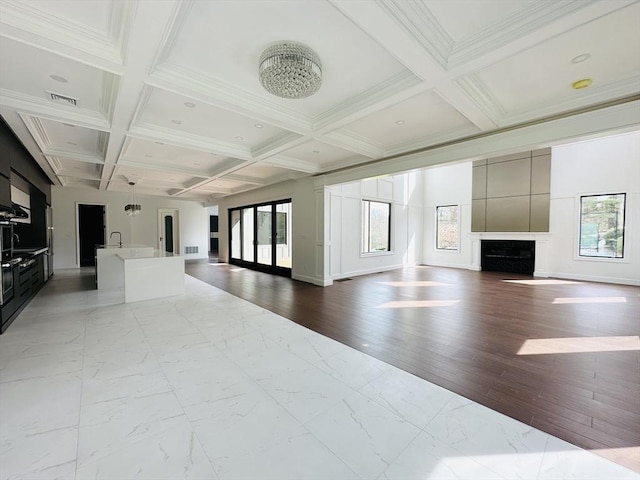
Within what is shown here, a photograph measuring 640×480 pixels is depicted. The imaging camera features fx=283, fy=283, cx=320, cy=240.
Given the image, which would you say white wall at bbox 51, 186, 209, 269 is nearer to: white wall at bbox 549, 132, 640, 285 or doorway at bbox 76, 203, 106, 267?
doorway at bbox 76, 203, 106, 267

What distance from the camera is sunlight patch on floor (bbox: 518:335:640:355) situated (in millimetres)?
3100

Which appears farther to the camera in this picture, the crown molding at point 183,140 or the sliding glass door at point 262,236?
the sliding glass door at point 262,236

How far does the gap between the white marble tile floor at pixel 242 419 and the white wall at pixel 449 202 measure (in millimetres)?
7984

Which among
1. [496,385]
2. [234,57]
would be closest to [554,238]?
[496,385]

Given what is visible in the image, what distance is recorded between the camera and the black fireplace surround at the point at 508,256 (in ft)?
27.1

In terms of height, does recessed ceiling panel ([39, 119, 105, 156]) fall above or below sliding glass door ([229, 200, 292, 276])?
above

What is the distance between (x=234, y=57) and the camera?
2393 mm

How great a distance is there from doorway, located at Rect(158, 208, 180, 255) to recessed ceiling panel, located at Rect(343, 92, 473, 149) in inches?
385

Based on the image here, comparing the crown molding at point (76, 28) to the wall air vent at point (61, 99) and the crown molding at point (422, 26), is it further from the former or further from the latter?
the crown molding at point (422, 26)

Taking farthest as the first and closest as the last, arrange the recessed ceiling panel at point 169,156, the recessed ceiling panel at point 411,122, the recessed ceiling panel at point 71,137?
1. the recessed ceiling panel at point 169,156
2. the recessed ceiling panel at point 71,137
3. the recessed ceiling panel at point 411,122

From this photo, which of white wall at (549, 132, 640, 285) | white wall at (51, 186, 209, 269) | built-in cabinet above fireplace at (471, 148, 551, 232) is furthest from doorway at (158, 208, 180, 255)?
white wall at (549, 132, 640, 285)

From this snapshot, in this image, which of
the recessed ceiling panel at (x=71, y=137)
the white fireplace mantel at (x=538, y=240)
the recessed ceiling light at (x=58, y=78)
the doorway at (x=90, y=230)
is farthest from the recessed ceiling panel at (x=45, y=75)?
the white fireplace mantel at (x=538, y=240)

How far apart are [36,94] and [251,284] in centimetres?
476

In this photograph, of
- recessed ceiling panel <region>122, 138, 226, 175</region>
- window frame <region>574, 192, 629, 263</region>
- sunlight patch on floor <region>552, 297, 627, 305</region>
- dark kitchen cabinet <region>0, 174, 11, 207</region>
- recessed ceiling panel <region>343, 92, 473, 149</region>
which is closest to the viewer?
recessed ceiling panel <region>343, 92, 473, 149</region>
